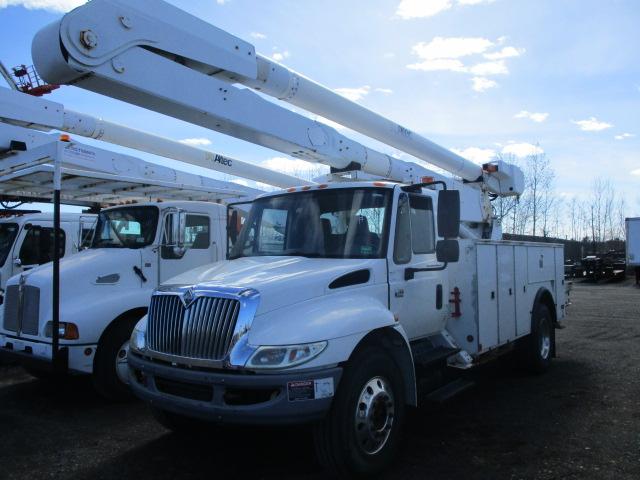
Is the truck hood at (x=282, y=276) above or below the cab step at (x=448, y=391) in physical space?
above

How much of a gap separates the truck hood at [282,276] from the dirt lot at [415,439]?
4.99 feet

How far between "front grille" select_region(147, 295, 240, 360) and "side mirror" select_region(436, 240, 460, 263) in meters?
2.01

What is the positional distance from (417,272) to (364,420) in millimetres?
1662

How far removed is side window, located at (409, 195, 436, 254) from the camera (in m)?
5.23

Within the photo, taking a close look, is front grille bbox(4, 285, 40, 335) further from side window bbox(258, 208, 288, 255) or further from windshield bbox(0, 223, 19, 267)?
windshield bbox(0, 223, 19, 267)

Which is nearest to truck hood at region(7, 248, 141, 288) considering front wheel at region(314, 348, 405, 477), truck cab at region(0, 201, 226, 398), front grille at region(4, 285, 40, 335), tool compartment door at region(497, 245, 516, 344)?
truck cab at region(0, 201, 226, 398)

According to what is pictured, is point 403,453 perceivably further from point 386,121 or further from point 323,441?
point 386,121

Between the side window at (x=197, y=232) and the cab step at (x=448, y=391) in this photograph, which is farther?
the side window at (x=197, y=232)

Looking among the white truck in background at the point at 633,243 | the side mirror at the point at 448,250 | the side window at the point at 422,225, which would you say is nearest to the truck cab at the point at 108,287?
the side window at the point at 422,225

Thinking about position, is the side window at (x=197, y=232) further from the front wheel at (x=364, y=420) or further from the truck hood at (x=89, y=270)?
the front wheel at (x=364, y=420)

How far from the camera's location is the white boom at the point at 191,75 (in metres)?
4.51

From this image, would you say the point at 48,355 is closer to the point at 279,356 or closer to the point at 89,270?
the point at 89,270

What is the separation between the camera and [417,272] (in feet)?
17.0

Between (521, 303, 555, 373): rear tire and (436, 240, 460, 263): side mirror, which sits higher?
(436, 240, 460, 263): side mirror
